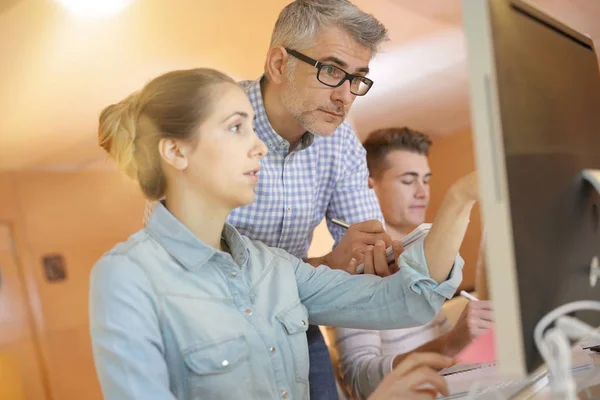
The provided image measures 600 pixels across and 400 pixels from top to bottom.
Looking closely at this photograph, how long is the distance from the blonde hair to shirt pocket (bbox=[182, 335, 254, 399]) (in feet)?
0.79

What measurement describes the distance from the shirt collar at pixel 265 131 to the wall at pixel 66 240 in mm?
286

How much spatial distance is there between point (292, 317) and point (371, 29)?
66 centimetres

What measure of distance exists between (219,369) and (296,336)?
139 mm

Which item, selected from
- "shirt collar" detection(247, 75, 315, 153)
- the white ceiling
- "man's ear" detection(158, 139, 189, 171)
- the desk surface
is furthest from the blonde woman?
the white ceiling

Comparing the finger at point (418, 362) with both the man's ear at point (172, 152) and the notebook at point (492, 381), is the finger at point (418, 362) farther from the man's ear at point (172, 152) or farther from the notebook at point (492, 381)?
the man's ear at point (172, 152)

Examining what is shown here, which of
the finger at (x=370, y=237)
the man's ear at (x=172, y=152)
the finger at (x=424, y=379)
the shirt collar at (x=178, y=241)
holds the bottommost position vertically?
the finger at (x=424, y=379)

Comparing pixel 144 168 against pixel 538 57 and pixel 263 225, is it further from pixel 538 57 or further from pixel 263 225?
pixel 538 57

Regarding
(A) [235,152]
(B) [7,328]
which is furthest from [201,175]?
(B) [7,328]

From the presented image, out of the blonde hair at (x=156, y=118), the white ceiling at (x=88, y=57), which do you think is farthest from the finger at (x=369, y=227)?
the white ceiling at (x=88, y=57)

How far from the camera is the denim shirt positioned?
0.73 meters

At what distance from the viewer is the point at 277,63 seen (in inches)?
52.2

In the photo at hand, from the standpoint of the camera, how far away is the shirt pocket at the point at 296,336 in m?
0.89

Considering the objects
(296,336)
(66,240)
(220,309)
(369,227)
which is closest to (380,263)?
(369,227)

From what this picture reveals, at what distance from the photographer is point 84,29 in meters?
1.38
